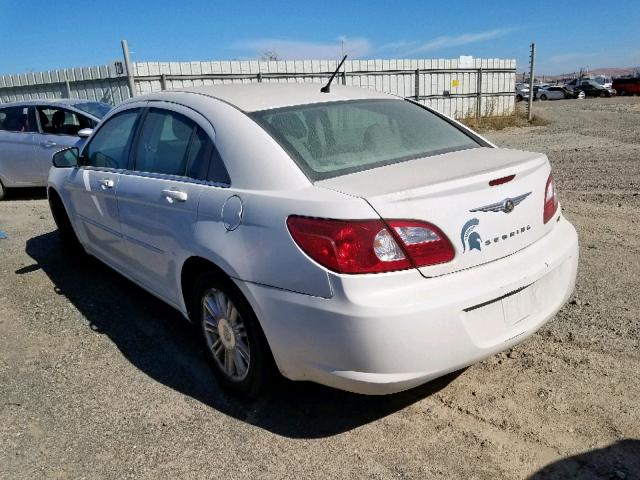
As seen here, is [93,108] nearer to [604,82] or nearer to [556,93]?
[556,93]

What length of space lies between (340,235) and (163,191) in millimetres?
1404

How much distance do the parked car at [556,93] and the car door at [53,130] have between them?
46583 mm

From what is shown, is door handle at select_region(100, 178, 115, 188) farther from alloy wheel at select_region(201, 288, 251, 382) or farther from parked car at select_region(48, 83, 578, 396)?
alloy wheel at select_region(201, 288, 251, 382)

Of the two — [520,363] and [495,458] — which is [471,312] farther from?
[520,363]

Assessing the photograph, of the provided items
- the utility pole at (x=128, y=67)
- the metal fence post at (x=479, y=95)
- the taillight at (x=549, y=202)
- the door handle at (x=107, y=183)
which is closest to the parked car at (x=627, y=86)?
the metal fence post at (x=479, y=95)

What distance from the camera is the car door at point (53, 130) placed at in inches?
329

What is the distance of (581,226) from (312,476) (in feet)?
14.5

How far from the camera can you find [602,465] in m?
2.24

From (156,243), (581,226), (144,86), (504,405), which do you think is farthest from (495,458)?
(144,86)

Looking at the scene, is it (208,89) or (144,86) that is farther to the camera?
(144,86)

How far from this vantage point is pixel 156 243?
3.24 meters

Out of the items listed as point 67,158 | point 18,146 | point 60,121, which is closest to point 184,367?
point 67,158

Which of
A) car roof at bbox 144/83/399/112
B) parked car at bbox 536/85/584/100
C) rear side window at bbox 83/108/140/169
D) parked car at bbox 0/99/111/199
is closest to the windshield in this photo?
parked car at bbox 0/99/111/199

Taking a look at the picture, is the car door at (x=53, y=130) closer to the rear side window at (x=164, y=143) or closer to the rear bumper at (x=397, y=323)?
the rear side window at (x=164, y=143)
